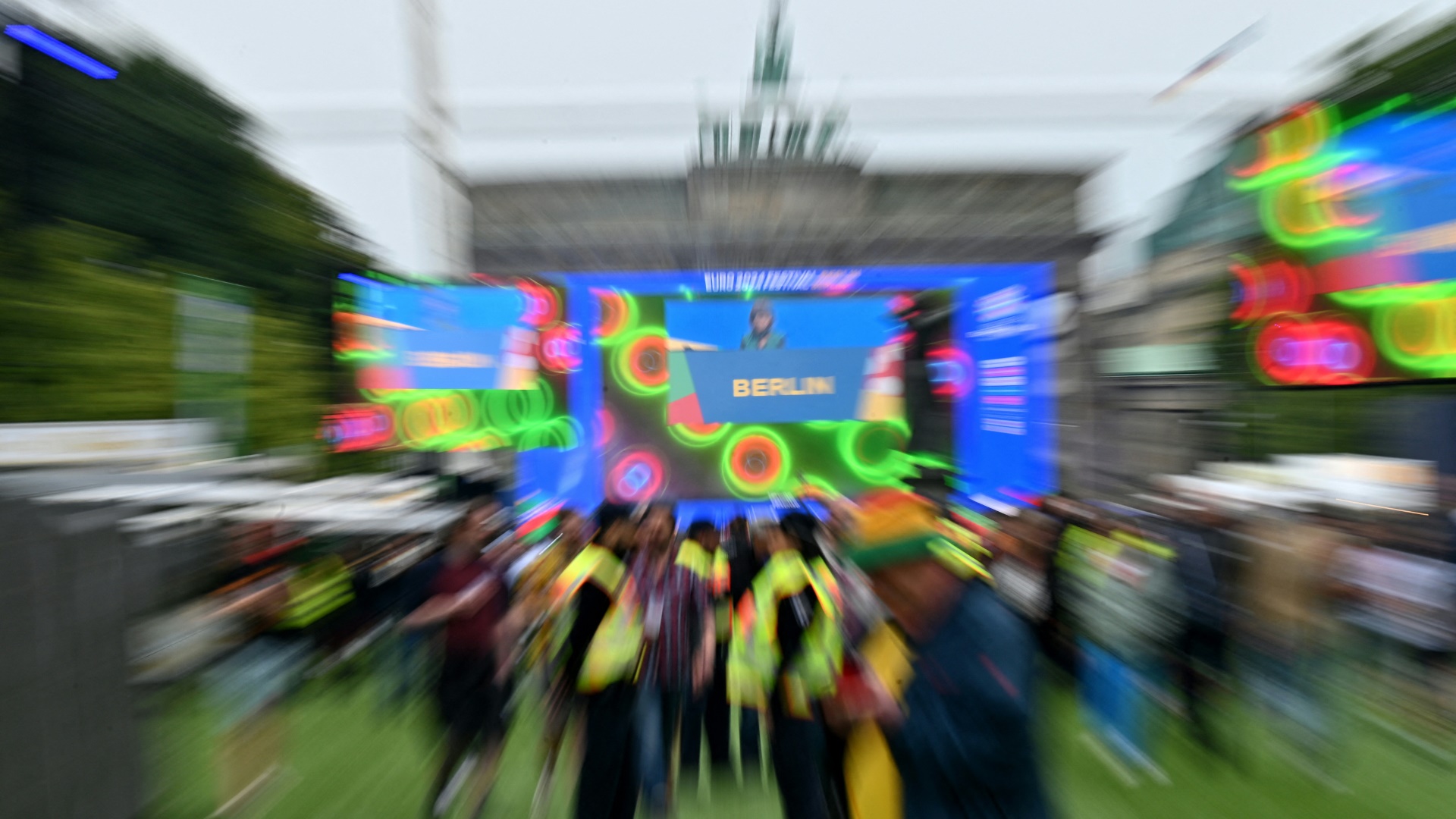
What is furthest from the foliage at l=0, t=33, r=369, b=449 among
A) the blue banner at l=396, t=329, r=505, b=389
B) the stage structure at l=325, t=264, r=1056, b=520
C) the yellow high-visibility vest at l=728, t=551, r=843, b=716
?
the yellow high-visibility vest at l=728, t=551, r=843, b=716

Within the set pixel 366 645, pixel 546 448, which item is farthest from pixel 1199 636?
pixel 366 645

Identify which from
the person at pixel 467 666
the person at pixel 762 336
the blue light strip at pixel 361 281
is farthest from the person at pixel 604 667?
the blue light strip at pixel 361 281

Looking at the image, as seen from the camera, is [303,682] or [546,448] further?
[546,448]

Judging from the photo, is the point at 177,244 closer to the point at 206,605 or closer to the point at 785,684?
the point at 206,605

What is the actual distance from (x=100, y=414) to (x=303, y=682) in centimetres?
187

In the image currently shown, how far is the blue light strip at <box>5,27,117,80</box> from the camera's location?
299 centimetres

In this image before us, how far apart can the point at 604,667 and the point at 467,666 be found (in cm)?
61

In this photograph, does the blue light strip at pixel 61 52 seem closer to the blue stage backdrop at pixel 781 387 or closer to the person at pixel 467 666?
the blue stage backdrop at pixel 781 387

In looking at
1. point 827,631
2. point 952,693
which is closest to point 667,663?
point 827,631

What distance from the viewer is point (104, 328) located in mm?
3066

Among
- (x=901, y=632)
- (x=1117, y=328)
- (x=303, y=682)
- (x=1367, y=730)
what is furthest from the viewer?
(x=1117, y=328)

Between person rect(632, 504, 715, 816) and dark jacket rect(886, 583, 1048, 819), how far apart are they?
3.23ft

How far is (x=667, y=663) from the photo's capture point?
1971mm

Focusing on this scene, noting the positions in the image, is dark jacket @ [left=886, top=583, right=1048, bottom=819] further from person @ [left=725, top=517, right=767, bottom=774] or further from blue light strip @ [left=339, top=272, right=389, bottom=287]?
blue light strip @ [left=339, top=272, right=389, bottom=287]
